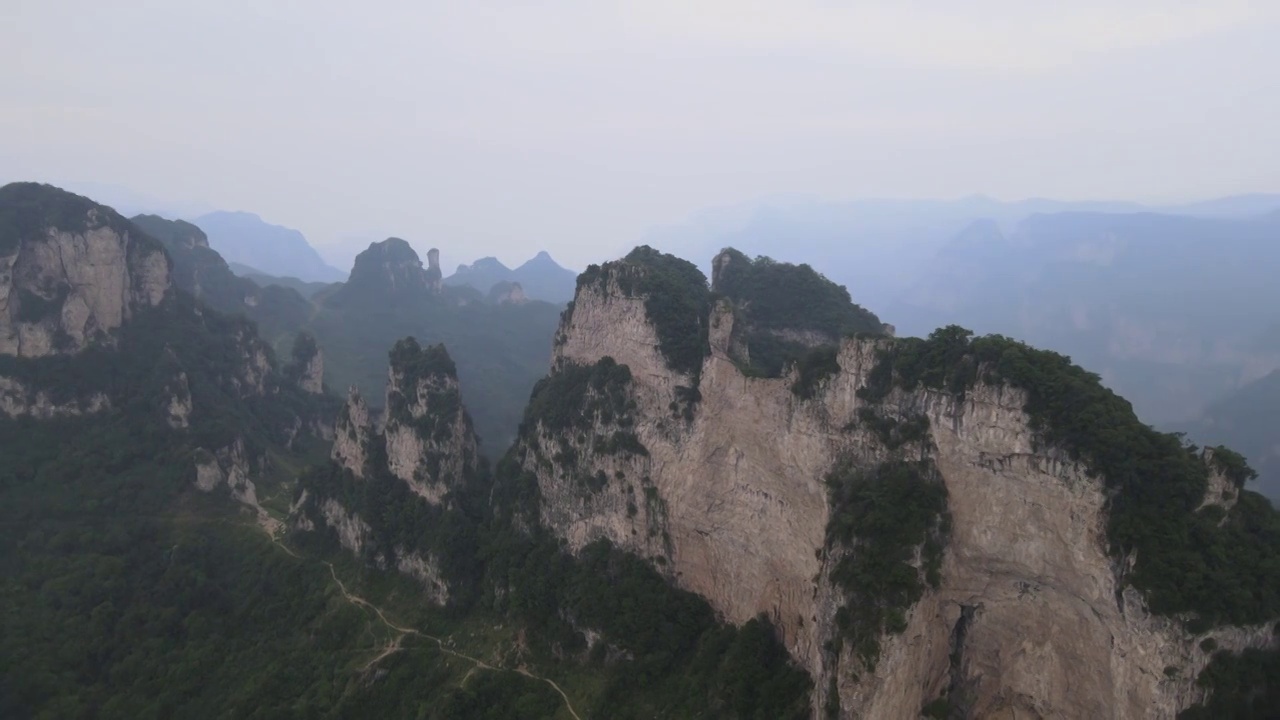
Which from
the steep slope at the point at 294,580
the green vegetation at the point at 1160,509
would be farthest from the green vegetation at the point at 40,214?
the green vegetation at the point at 1160,509

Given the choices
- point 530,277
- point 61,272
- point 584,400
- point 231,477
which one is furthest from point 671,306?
point 530,277

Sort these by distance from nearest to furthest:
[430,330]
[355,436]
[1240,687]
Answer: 1. [1240,687]
2. [355,436]
3. [430,330]

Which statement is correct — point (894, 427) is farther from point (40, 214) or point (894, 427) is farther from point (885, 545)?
point (40, 214)

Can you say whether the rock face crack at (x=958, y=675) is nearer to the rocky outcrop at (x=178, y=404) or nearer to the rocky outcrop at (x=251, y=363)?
the rocky outcrop at (x=178, y=404)

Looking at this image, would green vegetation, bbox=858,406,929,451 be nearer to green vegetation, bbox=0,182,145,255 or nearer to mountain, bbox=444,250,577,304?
green vegetation, bbox=0,182,145,255

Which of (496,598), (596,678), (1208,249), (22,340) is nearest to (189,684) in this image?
(496,598)

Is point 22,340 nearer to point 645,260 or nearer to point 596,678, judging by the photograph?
point 645,260
